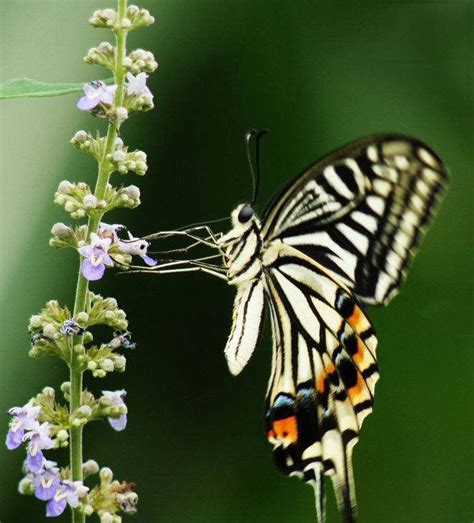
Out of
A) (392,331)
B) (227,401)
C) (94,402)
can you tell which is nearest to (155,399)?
(227,401)

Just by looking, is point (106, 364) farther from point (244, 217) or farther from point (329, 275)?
point (329, 275)

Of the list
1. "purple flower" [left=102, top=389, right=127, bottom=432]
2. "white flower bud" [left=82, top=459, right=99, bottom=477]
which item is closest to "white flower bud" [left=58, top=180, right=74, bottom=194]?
"purple flower" [left=102, top=389, right=127, bottom=432]

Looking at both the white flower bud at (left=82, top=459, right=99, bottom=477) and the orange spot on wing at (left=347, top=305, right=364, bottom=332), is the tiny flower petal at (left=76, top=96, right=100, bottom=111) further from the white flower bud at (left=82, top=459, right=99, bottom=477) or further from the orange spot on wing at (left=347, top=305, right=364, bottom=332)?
the orange spot on wing at (left=347, top=305, right=364, bottom=332)

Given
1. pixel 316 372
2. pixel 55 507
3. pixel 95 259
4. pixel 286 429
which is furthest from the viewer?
pixel 316 372

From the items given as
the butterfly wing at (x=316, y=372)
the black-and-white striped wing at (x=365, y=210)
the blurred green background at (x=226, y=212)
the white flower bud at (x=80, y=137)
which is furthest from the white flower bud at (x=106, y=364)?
the blurred green background at (x=226, y=212)

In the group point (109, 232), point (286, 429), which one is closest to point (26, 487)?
point (109, 232)

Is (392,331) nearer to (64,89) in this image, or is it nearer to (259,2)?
(259,2)

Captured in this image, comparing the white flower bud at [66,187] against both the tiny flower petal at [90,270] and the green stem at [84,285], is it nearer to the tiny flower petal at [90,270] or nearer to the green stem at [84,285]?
the green stem at [84,285]
